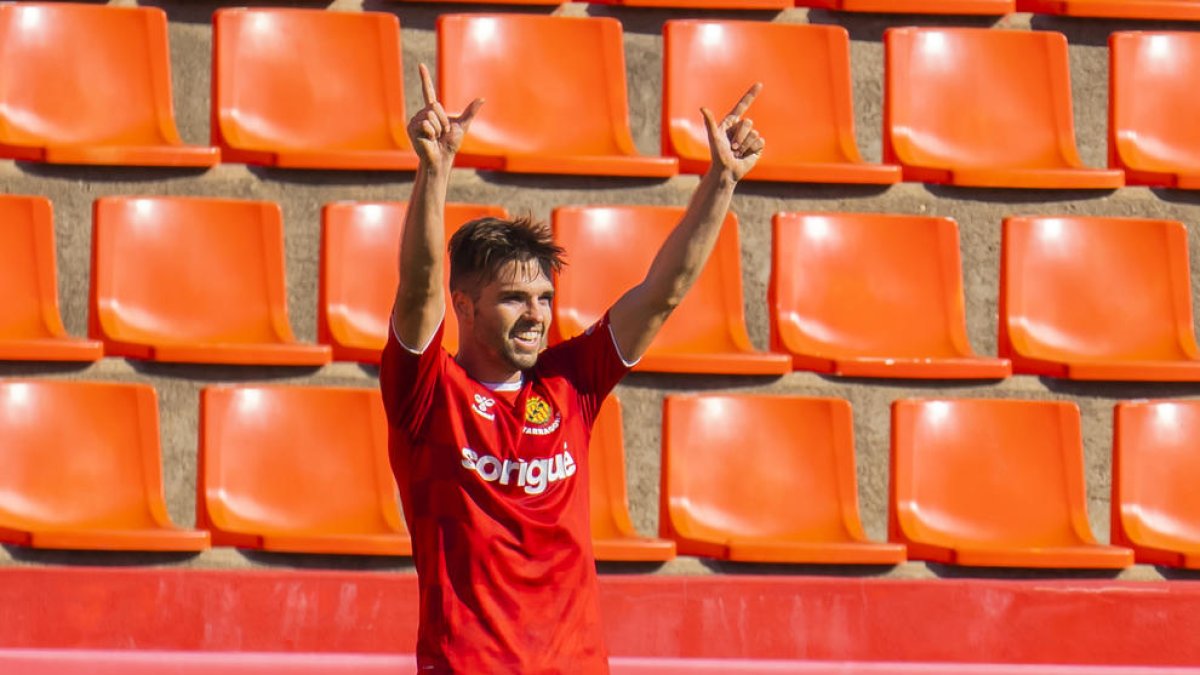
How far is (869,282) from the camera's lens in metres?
3.27

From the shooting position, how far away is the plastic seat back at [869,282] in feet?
10.6

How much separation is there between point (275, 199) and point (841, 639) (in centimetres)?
129

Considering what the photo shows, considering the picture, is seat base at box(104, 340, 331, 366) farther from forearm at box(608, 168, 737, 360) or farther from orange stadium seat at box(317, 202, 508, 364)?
forearm at box(608, 168, 737, 360)

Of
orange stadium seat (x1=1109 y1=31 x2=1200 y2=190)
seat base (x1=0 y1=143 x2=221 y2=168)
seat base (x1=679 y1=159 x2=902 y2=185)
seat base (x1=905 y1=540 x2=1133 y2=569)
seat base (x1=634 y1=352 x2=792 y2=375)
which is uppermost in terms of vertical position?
orange stadium seat (x1=1109 y1=31 x2=1200 y2=190)

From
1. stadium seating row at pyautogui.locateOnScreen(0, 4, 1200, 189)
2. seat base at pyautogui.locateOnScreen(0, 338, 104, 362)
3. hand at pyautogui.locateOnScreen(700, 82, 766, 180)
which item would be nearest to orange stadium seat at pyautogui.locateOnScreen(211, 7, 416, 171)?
stadium seating row at pyautogui.locateOnScreen(0, 4, 1200, 189)

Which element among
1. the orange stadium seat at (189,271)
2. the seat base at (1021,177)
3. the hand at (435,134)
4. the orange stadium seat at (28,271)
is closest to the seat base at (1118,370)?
the seat base at (1021,177)

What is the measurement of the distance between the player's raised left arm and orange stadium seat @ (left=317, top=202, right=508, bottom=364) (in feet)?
4.02

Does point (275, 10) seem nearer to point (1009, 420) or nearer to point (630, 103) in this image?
point (630, 103)

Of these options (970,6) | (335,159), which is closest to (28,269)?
(335,159)

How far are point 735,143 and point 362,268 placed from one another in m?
1.37

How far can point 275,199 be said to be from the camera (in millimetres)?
3260

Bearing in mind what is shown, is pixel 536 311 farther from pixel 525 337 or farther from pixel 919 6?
pixel 919 6

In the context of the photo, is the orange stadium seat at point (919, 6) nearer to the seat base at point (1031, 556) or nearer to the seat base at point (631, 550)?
the seat base at point (1031, 556)

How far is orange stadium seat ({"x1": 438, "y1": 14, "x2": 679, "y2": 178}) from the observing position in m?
3.39
